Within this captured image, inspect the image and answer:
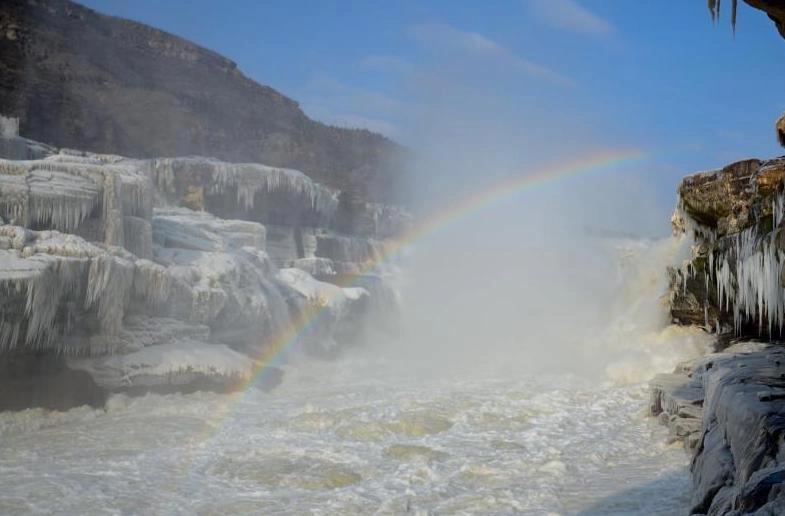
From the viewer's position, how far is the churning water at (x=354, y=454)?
263 inches

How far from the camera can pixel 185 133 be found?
3947 centimetres

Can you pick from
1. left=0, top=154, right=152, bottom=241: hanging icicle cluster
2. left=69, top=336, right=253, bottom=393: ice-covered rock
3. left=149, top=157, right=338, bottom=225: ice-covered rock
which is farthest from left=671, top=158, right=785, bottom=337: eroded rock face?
left=149, top=157, right=338, bottom=225: ice-covered rock

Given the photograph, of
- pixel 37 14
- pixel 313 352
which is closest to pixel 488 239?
pixel 313 352

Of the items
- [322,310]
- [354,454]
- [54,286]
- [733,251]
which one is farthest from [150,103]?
[733,251]

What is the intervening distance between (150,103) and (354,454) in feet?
117

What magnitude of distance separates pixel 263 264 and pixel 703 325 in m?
12.6

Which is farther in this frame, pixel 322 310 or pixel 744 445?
pixel 322 310

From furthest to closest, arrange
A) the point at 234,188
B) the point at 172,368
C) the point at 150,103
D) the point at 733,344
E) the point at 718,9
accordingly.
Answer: the point at 150,103
the point at 234,188
the point at 733,344
the point at 172,368
the point at 718,9

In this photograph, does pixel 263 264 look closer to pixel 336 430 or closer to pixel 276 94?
pixel 336 430

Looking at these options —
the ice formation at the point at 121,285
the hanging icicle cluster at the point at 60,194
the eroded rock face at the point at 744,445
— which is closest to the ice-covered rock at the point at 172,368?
the ice formation at the point at 121,285

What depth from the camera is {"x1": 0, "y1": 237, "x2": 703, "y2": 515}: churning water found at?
6672mm

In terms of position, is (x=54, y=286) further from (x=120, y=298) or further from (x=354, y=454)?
(x=354, y=454)

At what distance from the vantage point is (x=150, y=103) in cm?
3844

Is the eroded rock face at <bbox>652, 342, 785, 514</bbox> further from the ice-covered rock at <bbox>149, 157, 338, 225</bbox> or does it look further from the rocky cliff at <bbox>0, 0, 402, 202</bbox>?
the rocky cliff at <bbox>0, 0, 402, 202</bbox>
